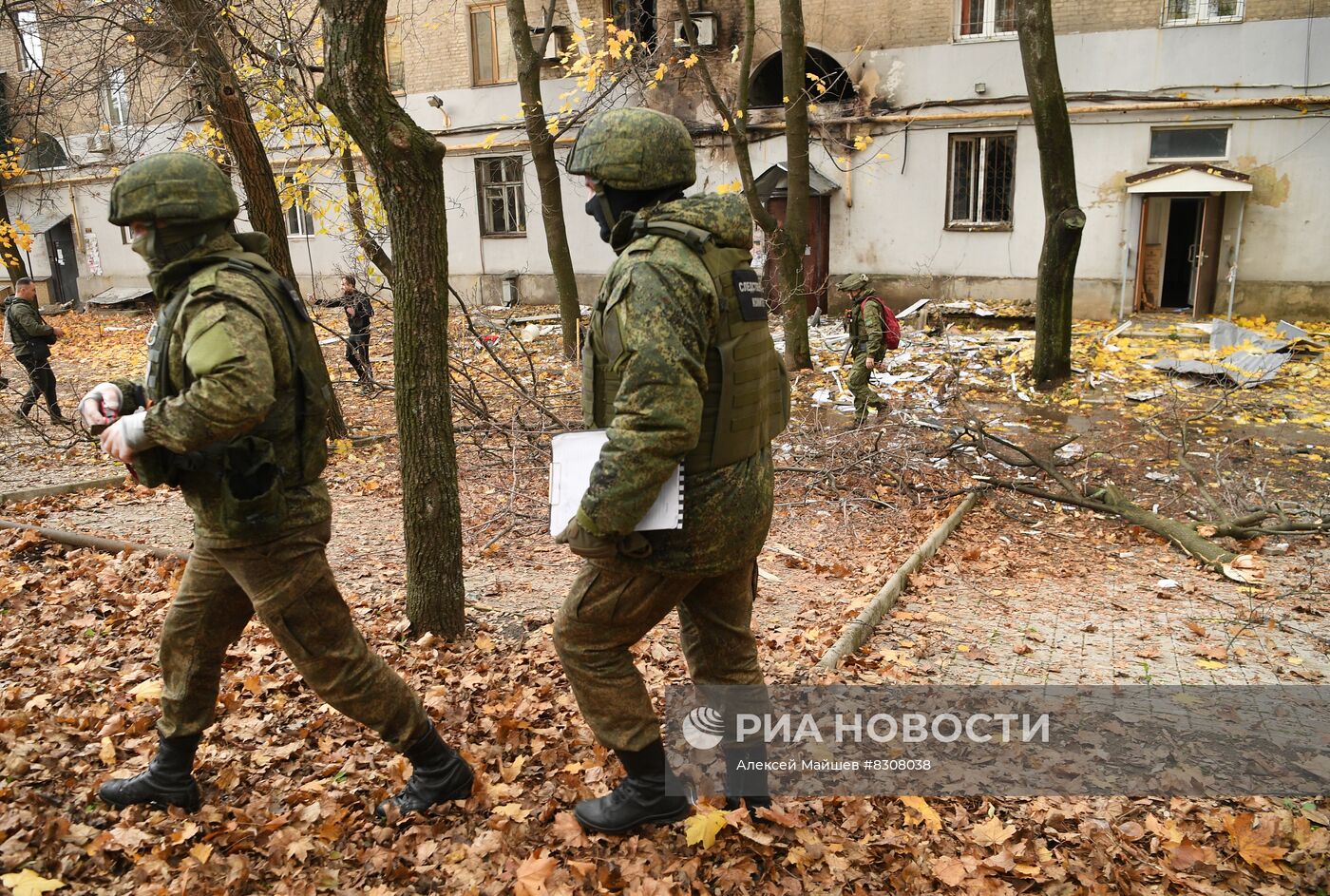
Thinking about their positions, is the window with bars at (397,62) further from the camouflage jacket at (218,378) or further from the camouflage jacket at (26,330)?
the camouflage jacket at (218,378)

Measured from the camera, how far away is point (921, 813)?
10.7 feet

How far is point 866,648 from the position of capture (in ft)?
15.7

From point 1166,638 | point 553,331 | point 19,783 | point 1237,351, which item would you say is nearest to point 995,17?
point 1237,351

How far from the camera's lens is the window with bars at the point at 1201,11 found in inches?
635

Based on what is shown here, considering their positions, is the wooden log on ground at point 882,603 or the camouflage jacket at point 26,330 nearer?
the wooden log on ground at point 882,603

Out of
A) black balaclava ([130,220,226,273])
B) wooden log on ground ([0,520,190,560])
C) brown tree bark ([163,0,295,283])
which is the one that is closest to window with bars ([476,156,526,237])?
brown tree bark ([163,0,295,283])

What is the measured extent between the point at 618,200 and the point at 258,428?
53.6 inches

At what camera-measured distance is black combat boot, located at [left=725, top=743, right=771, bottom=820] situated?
309 cm

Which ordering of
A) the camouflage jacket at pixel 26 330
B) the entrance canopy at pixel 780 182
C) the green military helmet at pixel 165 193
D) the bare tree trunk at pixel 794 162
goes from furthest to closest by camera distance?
the entrance canopy at pixel 780 182 → the bare tree trunk at pixel 794 162 → the camouflage jacket at pixel 26 330 → the green military helmet at pixel 165 193

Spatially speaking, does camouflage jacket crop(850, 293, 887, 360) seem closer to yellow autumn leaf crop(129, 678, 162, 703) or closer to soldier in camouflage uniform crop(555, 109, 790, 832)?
soldier in camouflage uniform crop(555, 109, 790, 832)

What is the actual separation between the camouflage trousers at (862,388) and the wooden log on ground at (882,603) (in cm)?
356

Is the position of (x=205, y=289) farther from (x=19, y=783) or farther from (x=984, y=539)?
(x=984, y=539)

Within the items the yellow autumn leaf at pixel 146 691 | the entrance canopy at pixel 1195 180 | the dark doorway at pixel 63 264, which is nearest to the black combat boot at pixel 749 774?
the yellow autumn leaf at pixel 146 691

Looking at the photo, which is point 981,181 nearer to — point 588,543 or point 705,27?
point 705,27
